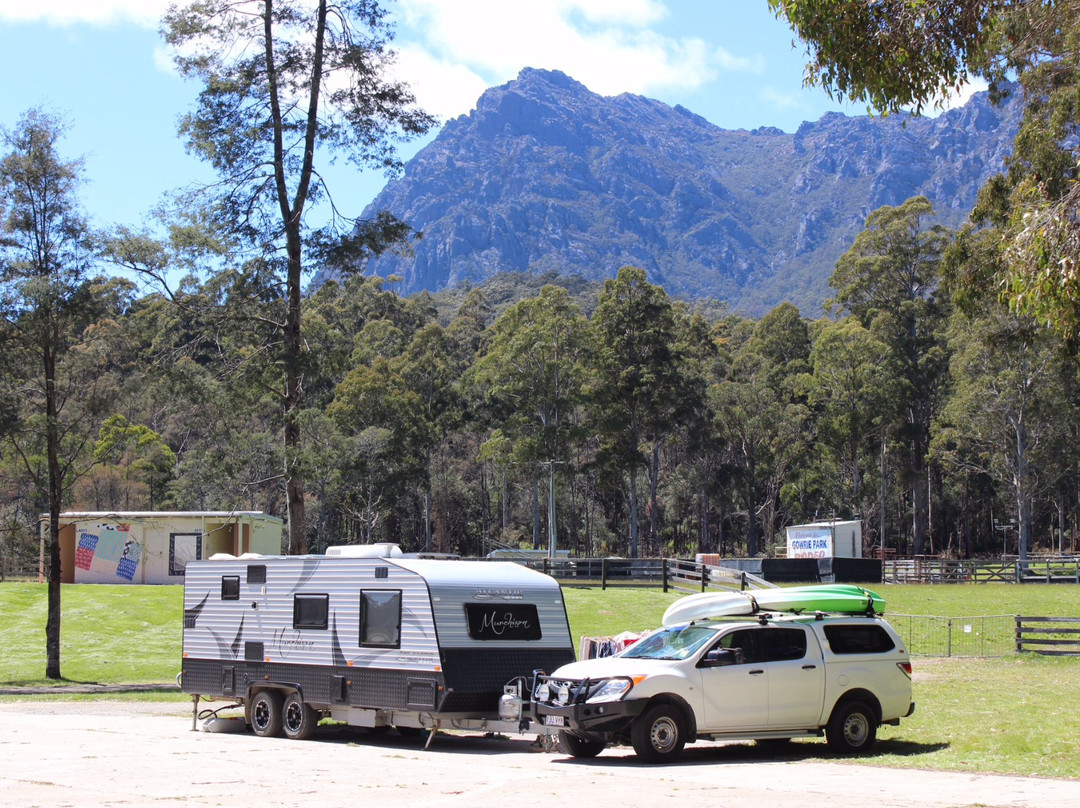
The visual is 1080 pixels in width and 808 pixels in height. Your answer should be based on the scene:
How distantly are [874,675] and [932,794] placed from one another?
332 cm

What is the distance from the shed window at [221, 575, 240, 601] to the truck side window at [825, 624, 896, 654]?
8.26m

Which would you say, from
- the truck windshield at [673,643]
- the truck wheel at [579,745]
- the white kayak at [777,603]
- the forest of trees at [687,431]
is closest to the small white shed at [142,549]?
the forest of trees at [687,431]

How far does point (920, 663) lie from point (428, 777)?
14.9m

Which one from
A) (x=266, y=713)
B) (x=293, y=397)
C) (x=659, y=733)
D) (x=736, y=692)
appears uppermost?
(x=293, y=397)

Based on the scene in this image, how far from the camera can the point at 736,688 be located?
41.3 ft

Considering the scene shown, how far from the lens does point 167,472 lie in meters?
66.8

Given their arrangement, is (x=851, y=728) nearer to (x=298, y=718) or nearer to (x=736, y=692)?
(x=736, y=692)

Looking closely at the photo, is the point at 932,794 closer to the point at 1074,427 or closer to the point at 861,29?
the point at 861,29

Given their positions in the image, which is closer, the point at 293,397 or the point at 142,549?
the point at 293,397

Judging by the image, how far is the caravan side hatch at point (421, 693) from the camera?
43.2ft

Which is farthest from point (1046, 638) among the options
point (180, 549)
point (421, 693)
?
point (180, 549)

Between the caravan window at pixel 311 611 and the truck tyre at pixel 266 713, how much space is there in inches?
45.7

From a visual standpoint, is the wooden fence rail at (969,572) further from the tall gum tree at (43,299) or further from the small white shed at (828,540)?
the tall gum tree at (43,299)

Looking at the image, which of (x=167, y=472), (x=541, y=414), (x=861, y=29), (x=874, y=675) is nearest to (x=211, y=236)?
(x=861, y=29)
